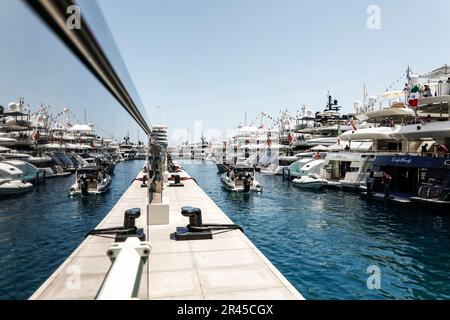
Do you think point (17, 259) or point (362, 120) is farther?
point (362, 120)

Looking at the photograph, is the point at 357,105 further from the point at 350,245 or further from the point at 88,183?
the point at 350,245

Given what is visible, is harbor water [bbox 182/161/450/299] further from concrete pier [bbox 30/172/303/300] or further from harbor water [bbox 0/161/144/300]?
harbor water [bbox 0/161/144/300]

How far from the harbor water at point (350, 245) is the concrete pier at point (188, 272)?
2.96m

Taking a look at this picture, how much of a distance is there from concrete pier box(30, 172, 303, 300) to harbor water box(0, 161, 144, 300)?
3.31 metres

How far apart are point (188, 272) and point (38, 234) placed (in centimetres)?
1305

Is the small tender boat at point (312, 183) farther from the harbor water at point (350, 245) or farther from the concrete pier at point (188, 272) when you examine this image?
the concrete pier at point (188, 272)

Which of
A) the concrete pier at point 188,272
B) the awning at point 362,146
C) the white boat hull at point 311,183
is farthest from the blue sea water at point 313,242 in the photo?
the awning at point 362,146

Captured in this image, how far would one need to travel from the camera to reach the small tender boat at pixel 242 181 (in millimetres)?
33219

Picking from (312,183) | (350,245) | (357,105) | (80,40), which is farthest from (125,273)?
(357,105)

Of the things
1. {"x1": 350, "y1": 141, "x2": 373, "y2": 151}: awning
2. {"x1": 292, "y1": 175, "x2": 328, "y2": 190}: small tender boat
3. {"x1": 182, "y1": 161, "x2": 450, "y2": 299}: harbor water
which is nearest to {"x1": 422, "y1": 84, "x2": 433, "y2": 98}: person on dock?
{"x1": 182, "y1": 161, "x2": 450, "y2": 299}: harbor water
